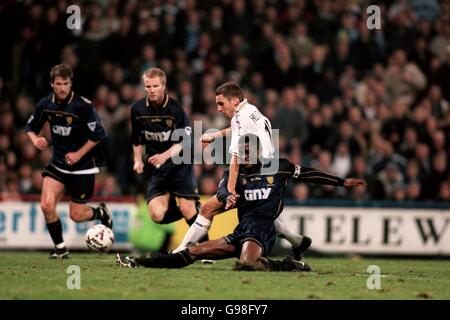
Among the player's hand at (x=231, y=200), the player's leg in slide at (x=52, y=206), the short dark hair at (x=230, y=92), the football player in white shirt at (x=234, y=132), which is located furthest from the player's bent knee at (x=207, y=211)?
the player's leg in slide at (x=52, y=206)

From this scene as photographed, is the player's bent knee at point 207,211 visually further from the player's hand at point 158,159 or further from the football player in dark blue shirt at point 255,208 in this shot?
the player's hand at point 158,159

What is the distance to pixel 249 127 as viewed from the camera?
35.4 ft

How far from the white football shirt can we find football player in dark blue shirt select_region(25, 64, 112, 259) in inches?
88.8

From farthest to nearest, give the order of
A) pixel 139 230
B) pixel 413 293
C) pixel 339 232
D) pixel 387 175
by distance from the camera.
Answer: pixel 387 175
pixel 339 232
pixel 139 230
pixel 413 293

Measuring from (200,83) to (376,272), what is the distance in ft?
24.8

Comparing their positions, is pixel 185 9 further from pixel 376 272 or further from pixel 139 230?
pixel 376 272

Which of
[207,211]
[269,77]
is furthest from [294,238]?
[269,77]

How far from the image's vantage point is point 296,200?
649 inches

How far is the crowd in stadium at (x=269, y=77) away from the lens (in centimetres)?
1725

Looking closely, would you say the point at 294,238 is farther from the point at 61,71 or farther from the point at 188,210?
the point at 61,71

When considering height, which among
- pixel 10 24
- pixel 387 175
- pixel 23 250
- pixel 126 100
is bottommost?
pixel 23 250

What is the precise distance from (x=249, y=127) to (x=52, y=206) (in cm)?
300

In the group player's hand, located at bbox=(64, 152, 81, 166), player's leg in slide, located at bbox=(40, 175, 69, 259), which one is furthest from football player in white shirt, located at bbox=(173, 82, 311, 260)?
player's leg in slide, located at bbox=(40, 175, 69, 259)
